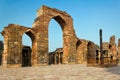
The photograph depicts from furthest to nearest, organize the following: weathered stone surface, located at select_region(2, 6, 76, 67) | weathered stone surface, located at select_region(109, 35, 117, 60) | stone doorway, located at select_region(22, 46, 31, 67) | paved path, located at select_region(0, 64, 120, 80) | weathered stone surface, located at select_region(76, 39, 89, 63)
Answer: weathered stone surface, located at select_region(109, 35, 117, 60) → weathered stone surface, located at select_region(76, 39, 89, 63) → stone doorway, located at select_region(22, 46, 31, 67) → weathered stone surface, located at select_region(2, 6, 76, 67) → paved path, located at select_region(0, 64, 120, 80)

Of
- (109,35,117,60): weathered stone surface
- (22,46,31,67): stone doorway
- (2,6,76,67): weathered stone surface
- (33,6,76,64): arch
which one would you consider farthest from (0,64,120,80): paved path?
(109,35,117,60): weathered stone surface

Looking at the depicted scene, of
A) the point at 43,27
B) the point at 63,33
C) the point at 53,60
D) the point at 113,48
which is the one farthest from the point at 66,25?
the point at 113,48

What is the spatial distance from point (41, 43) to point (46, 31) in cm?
151

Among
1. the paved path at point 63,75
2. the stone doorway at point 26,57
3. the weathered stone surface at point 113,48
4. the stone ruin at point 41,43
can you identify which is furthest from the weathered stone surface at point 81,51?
the paved path at point 63,75

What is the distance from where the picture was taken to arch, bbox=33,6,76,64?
63.4 feet

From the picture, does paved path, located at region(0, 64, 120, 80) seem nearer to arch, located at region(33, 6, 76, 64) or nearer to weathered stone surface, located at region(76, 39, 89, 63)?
arch, located at region(33, 6, 76, 64)

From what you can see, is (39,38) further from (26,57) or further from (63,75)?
(63,75)

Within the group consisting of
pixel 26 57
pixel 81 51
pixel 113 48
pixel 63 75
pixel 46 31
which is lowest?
pixel 63 75

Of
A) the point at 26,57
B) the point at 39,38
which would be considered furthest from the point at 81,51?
the point at 39,38

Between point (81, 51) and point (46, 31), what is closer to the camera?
point (46, 31)

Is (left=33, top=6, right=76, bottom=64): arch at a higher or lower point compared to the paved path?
higher

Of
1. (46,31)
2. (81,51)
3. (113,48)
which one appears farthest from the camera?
(113,48)

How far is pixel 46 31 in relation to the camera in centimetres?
2000

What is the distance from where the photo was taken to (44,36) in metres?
19.7
